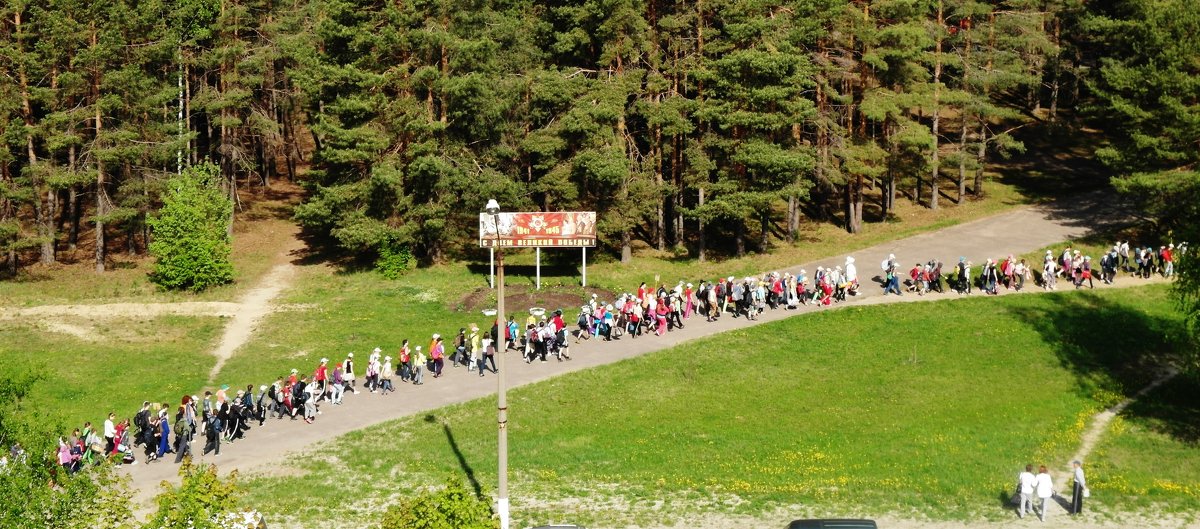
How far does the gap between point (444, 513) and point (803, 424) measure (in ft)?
49.3

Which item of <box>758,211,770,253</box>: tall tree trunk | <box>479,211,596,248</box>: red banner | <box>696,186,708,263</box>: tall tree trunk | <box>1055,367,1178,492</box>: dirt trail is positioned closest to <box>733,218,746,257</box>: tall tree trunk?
<box>758,211,770,253</box>: tall tree trunk

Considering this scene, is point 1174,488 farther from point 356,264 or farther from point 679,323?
point 356,264

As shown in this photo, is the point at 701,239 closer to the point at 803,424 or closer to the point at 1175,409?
the point at 803,424

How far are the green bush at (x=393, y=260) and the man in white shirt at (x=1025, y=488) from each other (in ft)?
93.3

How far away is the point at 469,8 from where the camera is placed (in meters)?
42.2

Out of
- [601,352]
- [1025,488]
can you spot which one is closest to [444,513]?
[1025,488]

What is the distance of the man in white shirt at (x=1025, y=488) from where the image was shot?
20.9 meters

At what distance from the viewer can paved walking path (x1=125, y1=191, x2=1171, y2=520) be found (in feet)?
82.7

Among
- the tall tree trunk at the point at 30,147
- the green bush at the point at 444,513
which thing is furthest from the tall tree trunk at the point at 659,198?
the green bush at the point at 444,513

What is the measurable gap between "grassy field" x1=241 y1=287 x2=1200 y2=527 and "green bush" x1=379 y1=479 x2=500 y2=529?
7.34 meters

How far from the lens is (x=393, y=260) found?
43469 mm

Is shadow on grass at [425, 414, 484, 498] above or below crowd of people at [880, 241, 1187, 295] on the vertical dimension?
below

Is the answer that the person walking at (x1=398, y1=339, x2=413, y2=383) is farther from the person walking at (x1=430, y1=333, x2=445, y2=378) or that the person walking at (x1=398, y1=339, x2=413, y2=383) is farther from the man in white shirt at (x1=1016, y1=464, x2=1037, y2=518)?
the man in white shirt at (x1=1016, y1=464, x2=1037, y2=518)

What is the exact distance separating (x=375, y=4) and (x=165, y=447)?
23.5 meters
